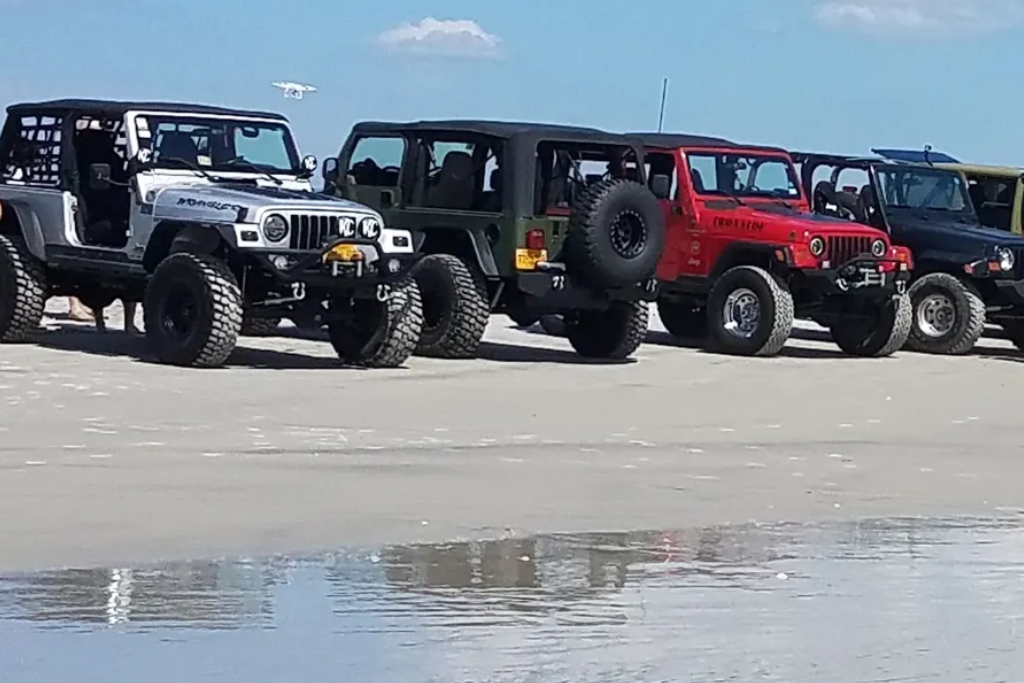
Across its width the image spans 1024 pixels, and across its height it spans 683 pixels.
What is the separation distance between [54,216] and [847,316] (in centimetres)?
667

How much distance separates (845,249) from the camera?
17547mm

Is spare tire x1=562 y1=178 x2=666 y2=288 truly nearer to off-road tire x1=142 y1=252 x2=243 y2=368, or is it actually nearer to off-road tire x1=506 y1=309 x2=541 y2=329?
off-road tire x1=506 y1=309 x2=541 y2=329

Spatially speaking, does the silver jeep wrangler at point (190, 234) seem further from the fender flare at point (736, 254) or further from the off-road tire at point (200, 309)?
the fender flare at point (736, 254)

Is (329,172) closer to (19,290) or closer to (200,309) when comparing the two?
(19,290)

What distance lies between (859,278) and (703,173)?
1.65m

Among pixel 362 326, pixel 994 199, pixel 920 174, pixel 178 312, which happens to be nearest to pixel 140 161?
pixel 178 312

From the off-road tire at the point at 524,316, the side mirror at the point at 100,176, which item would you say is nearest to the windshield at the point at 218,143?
the side mirror at the point at 100,176

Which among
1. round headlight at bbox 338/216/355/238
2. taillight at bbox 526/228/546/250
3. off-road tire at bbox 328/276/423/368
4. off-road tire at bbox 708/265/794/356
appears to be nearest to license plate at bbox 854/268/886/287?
off-road tire at bbox 708/265/794/356

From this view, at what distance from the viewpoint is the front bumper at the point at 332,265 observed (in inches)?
554

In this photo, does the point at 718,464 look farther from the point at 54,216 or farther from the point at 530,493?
the point at 54,216

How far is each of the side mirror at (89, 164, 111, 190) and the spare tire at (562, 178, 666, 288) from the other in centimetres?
333

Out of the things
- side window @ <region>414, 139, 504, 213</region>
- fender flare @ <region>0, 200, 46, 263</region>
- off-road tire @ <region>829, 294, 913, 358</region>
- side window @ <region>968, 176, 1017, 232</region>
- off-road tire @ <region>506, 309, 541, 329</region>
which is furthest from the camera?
side window @ <region>968, 176, 1017, 232</region>

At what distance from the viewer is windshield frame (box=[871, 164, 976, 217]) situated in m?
19.4

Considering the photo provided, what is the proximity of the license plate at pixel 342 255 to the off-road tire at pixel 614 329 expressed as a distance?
8.98ft
